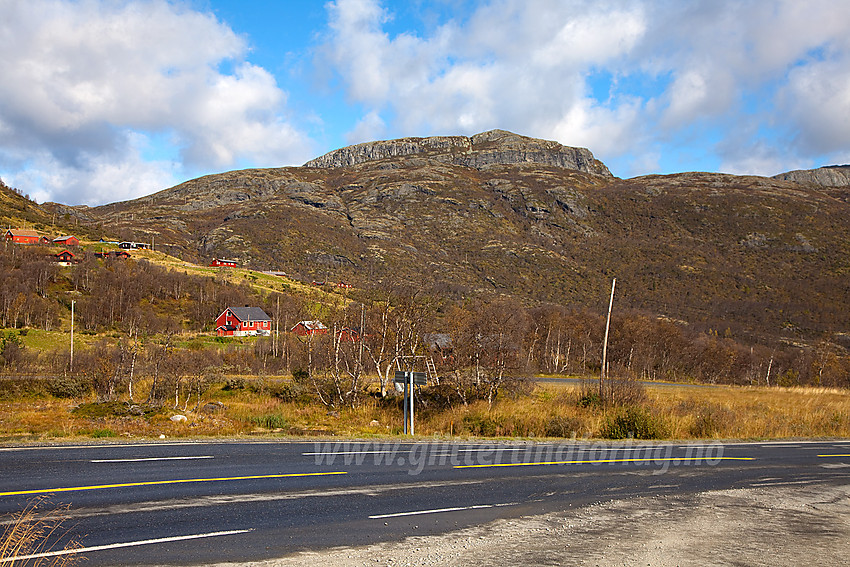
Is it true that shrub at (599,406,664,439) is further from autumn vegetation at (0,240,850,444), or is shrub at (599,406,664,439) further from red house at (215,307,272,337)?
red house at (215,307,272,337)

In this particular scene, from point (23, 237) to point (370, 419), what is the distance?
317ft

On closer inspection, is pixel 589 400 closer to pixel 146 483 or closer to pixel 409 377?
pixel 409 377

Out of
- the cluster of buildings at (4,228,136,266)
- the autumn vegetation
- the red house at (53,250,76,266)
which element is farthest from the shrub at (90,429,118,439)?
the cluster of buildings at (4,228,136,266)

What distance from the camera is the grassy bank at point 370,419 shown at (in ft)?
60.3

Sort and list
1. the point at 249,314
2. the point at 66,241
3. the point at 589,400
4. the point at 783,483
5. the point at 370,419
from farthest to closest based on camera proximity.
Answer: the point at 66,241, the point at 249,314, the point at 589,400, the point at 370,419, the point at 783,483

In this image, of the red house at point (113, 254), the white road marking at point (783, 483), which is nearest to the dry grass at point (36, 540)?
the white road marking at point (783, 483)

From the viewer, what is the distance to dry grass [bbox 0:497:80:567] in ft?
20.2

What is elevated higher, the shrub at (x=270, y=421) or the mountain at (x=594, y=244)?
the mountain at (x=594, y=244)

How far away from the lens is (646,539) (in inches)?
315

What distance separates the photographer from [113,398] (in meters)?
24.0

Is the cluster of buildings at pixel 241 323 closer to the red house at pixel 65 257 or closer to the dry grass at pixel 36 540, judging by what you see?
the red house at pixel 65 257

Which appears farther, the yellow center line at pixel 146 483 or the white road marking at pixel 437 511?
the yellow center line at pixel 146 483

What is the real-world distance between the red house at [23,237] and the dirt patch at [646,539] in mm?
105986

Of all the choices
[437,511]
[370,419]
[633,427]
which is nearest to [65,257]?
[370,419]
